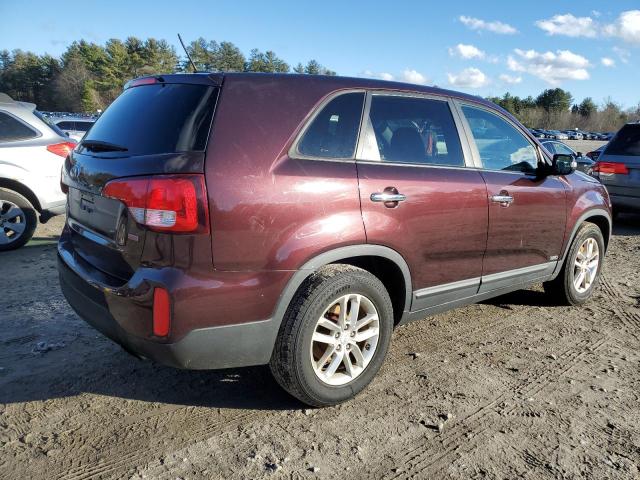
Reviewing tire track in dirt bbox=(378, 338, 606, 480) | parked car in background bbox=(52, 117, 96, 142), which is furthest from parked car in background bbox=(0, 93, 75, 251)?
parked car in background bbox=(52, 117, 96, 142)

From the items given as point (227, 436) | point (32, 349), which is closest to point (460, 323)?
point (227, 436)

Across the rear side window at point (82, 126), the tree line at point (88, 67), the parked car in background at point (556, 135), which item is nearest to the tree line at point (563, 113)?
the parked car in background at point (556, 135)

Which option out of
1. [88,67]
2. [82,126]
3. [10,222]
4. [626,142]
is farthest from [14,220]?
[88,67]

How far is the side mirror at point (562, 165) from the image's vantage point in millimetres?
4066

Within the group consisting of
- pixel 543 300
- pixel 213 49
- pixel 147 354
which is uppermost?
pixel 213 49

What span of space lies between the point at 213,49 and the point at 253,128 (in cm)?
8973

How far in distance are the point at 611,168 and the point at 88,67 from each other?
8560 cm

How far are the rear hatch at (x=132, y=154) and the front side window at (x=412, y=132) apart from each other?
3.27ft

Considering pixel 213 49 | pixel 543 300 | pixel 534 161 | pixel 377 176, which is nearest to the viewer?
pixel 377 176

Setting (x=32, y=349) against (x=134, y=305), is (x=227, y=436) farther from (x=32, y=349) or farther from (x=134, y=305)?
(x=32, y=349)

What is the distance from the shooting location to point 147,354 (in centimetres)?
249

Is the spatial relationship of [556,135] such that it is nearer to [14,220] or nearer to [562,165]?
[562,165]

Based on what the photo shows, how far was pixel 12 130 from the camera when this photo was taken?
245 inches

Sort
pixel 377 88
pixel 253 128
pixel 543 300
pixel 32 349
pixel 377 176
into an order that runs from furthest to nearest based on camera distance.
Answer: pixel 543 300 < pixel 32 349 < pixel 377 88 < pixel 377 176 < pixel 253 128
